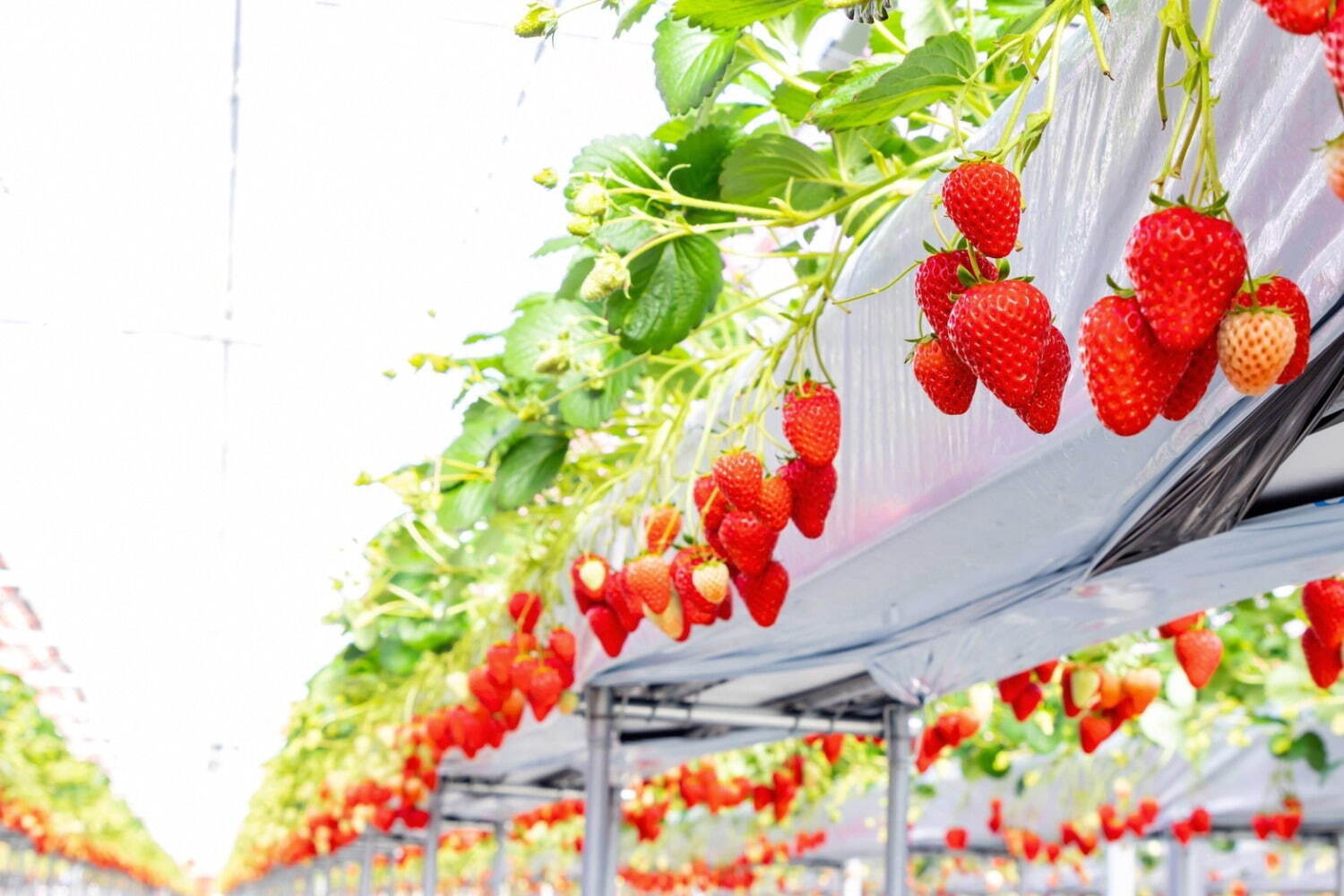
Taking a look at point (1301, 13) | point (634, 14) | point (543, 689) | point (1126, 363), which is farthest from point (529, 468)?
point (1301, 13)

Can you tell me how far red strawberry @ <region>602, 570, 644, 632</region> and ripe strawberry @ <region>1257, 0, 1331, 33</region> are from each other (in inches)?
63.0

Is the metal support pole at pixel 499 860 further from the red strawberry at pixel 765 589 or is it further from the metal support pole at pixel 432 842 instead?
the red strawberry at pixel 765 589

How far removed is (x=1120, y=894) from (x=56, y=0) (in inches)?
288

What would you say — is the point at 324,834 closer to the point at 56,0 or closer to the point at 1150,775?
the point at 1150,775

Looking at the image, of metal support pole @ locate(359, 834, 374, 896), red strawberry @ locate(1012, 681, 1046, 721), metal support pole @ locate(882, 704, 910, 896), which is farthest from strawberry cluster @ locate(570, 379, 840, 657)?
metal support pole @ locate(359, 834, 374, 896)

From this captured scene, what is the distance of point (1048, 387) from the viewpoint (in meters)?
0.99

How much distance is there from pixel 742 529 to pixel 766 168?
52cm

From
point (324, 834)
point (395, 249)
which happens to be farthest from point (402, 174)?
point (324, 834)

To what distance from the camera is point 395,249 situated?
480 cm

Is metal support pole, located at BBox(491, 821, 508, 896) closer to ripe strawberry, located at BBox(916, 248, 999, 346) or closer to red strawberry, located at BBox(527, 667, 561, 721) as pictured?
red strawberry, located at BBox(527, 667, 561, 721)

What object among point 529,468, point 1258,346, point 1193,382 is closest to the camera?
point 1258,346

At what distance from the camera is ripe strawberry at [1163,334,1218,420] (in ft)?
2.88

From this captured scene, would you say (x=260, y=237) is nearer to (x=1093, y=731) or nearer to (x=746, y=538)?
(x=1093, y=731)

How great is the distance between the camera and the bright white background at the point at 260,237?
3682mm
